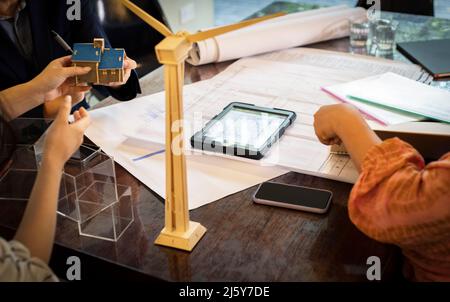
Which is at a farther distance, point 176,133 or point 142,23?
point 142,23

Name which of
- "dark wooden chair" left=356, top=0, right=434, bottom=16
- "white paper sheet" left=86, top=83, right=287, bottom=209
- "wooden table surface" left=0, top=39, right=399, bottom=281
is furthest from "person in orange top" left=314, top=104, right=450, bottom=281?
"dark wooden chair" left=356, top=0, right=434, bottom=16

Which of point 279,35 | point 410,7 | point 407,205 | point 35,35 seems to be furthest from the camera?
point 410,7

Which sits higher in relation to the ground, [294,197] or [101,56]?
[101,56]

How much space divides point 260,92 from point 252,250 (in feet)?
2.02

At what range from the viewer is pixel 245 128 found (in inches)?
45.7

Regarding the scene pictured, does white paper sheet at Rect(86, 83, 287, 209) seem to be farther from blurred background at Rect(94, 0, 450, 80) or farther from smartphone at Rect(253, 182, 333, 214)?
blurred background at Rect(94, 0, 450, 80)

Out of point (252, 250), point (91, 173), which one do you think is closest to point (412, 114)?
point (252, 250)

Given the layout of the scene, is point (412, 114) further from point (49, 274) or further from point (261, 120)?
point (49, 274)

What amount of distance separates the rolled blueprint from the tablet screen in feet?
1.23

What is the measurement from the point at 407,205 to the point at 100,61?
2.14 ft

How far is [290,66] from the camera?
1.55 m

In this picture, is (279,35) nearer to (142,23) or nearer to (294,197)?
(142,23)

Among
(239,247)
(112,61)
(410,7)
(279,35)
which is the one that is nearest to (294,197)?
(239,247)

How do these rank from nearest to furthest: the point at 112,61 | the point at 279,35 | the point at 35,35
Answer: the point at 112,61 < the point at 35,35 < the point at 279,35
